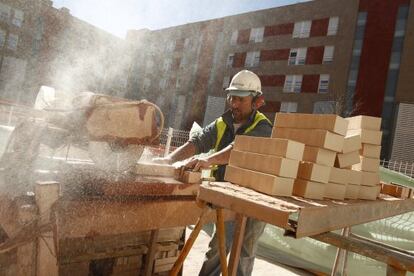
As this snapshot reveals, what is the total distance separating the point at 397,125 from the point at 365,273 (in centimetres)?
2152

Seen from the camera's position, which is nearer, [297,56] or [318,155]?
[318,155]

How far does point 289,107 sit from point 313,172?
27329 millimetres

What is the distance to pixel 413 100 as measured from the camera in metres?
23.1

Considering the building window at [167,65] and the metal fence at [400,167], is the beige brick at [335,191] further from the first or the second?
the building window at [167,65]

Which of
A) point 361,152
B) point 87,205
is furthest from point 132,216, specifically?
point 361,152

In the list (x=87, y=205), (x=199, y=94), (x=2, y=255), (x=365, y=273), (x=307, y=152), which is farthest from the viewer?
(x=199, y=94)

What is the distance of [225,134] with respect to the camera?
4043mm

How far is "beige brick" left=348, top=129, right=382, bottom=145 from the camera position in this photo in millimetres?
3493

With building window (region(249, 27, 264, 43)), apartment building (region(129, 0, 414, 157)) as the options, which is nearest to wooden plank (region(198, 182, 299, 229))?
apartment building (region(129, 0, 414, 157))

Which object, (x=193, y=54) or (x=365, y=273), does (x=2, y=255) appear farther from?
(x=193, y=54)

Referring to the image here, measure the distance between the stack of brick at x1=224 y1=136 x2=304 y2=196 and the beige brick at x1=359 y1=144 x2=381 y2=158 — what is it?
54.2 inches

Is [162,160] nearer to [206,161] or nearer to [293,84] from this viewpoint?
[206,161]

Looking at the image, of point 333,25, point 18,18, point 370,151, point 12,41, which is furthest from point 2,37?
point 370,151

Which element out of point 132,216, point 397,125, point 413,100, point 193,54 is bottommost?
point 132,216
